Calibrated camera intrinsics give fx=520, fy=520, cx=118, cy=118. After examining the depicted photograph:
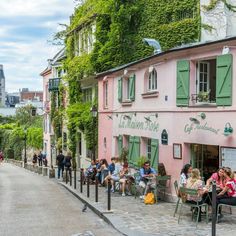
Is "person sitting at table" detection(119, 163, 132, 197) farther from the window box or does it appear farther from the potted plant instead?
the potted plant

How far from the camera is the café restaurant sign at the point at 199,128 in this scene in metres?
14.1

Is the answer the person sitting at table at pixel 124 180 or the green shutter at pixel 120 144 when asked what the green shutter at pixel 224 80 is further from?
the green shutter at pixel 120 144

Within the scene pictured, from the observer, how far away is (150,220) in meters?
12.6

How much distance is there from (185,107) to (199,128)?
961 mm

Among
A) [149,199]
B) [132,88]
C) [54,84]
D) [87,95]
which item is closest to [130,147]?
[132,88]

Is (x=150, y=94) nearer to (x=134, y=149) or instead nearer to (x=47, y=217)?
(x=134, y=149)

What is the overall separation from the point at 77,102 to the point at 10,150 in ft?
137

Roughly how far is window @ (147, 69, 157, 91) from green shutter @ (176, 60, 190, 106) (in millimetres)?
2350

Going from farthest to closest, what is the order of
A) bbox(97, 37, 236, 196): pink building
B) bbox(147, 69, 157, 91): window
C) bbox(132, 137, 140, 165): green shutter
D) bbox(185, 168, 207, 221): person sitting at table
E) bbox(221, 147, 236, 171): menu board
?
bbox(132, 137, 140, 165): green shutter < bbox(147, 69, 157, 91): window < bbox(97, 37, 236, 196): pink building < bbox(221, 147, 236, 171): menu board < bbox(185, 168, 207, 221): person sitting at table

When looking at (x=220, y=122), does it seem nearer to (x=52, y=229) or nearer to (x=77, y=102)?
(x=52, y=229)

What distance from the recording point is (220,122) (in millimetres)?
13734

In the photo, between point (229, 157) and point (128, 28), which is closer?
point (229, 157)

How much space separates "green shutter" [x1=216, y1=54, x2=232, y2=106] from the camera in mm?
13281

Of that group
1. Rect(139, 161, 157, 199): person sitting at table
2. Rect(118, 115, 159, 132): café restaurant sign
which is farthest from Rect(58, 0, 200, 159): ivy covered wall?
Rect(139, 161, 157, 199): person sitting at table
